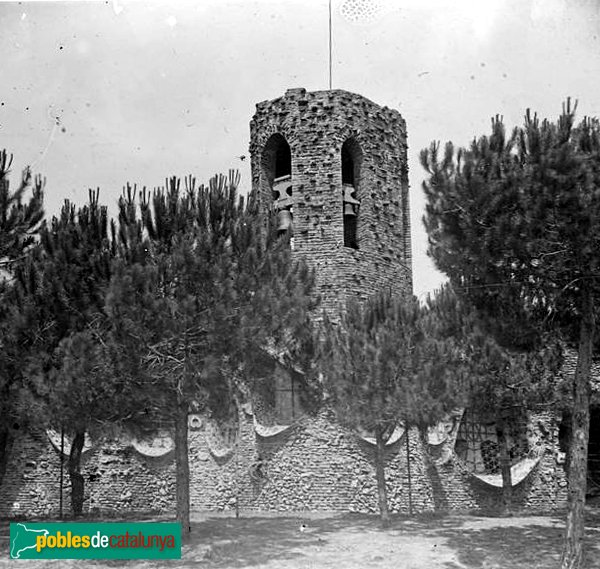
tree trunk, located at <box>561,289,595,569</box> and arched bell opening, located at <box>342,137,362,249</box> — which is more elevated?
arched bell opening, located at <box>342,137,362,249</box>

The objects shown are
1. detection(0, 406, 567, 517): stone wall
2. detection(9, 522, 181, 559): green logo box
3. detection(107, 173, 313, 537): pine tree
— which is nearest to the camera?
detection(9, 522, 181, 559): green logo box

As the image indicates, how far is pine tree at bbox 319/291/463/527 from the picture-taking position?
12617mm

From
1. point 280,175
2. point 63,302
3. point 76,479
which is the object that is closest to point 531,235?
point 63,302

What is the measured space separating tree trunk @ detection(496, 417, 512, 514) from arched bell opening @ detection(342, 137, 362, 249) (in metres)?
5.37

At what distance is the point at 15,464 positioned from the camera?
16719 millimetres

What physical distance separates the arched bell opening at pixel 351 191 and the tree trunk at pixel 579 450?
8.69 meters

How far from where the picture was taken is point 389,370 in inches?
498

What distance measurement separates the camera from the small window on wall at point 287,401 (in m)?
16.0

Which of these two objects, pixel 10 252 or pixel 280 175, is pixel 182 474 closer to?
pixel 10 252

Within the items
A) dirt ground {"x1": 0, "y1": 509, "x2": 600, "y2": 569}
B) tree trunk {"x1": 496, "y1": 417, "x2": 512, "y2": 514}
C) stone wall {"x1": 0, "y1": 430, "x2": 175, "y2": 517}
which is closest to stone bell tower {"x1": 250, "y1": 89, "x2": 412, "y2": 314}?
tree trunk {"x1": 496, "y1": 417, "x2": 512, "y2": 514}

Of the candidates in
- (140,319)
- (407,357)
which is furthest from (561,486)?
(140,319)

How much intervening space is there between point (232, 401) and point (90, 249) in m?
3.65

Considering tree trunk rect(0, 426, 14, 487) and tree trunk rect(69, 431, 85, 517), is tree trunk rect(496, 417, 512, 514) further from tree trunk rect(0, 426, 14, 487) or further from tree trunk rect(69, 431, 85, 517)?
tree trunk rect(0, 426, 14, 487)

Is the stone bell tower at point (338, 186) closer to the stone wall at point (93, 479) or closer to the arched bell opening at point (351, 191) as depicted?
the arched bell opening at point (351, 191)
